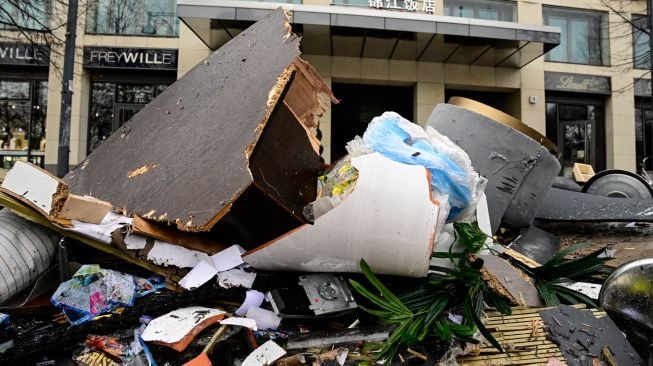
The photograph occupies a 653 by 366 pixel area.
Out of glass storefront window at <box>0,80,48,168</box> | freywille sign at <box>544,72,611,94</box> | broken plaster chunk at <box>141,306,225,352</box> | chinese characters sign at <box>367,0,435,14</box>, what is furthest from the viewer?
freywille sign at <box>544,72,611,94</box>

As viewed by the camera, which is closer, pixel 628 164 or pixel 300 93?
pixel 300 93

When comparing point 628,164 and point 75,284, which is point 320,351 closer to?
point 75,284

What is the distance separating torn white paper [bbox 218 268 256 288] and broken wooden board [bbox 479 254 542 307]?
1.18 meters

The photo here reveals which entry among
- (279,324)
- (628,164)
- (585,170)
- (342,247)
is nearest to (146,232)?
(279,324)

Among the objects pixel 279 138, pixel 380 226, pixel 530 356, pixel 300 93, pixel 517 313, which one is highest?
pixel 300 93

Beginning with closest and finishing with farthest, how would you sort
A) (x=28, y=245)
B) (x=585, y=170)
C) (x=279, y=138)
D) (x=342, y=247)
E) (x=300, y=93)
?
(x=342, y=247)
(x=28, y=245)
(x=279, y=138)
(x=300, y=93)
(x=585, y=170)

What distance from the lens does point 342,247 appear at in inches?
77.8

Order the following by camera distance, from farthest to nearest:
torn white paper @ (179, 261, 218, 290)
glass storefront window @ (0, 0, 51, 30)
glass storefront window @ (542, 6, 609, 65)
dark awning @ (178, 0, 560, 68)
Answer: glass storefront window @ (542, 6, 609, 65) → dark awning @ (178, 0, 560, 68) → glass storefront window @ (0, 0, 51, 30) → torn white paper @ (179, 261, 218, 290)

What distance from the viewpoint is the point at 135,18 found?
11.4 metres

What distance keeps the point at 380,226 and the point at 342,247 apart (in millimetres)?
208

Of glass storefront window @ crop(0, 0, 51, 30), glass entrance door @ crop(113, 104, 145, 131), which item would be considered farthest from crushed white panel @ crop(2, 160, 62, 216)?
glass entrance door @ crop(113, 104, 145, 131)

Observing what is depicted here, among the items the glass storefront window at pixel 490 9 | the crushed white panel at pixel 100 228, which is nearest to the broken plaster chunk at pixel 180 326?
the crushed white panel at pixel 100 228

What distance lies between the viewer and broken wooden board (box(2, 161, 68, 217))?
2.02 metres

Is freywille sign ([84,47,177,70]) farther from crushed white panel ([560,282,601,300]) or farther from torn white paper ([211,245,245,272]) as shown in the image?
crushed white panel ([560,282,601,300])
